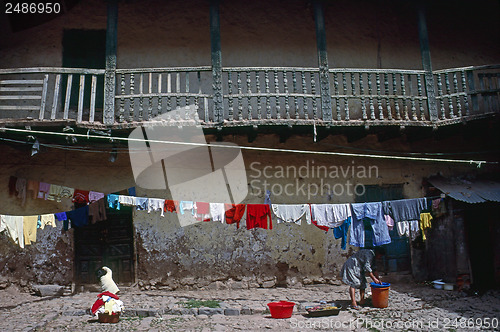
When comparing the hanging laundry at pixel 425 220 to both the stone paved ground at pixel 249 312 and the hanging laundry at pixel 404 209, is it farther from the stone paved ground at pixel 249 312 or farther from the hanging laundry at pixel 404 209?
the stone paved ground at pixel 249 312

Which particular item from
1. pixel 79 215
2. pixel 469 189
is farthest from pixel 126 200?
pixel 469 189

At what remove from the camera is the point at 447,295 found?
362 inches

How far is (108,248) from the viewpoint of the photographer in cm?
963

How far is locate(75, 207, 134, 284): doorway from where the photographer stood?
9539mm

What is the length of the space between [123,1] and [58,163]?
161 inches

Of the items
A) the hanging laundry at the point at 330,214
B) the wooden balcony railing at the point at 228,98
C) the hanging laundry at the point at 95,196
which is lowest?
the hanging laundry at the point at 330,214

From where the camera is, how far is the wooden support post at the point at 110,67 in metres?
8.41

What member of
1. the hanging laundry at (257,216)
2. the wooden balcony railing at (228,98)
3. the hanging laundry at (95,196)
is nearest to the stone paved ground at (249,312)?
the hanging laundry at (257,216)

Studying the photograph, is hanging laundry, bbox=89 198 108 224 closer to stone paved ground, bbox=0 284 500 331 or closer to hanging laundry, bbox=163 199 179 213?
hanging laundry, bbox=163 199 179 213

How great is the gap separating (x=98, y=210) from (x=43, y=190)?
134cm

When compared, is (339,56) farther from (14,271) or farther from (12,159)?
(14,271)

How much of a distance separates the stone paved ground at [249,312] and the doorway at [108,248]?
490mm

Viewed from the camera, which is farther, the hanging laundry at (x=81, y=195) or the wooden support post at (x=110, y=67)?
the hanging laundry at (x=81, y=195)

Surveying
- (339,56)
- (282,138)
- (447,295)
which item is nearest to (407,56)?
(339,56)
